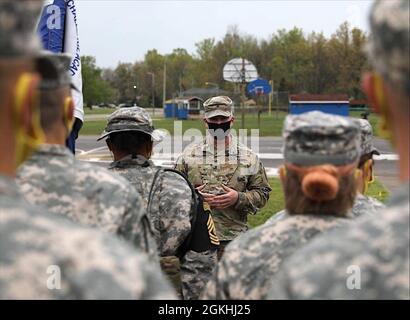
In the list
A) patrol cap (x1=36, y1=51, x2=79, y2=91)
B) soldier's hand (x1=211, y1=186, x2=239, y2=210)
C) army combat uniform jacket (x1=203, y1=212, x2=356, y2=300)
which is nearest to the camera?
patrol cap (x1=36, y1=51, x2=79, y2=91)

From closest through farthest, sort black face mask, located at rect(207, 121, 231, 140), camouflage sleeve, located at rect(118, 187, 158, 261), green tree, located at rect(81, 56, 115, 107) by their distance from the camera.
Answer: camouflage sleeve, located at rect(118, 187, 158, 261)
black face mask, located at rect(207, 121, 231, 140)
green tree, located at rect(81, 56, 115, 107)

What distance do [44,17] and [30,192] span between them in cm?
433

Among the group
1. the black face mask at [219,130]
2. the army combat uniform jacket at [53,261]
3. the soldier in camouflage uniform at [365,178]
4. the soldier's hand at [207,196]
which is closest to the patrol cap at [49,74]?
the army combat uniform jacket at [53,261]

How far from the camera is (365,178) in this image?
3.86 meters

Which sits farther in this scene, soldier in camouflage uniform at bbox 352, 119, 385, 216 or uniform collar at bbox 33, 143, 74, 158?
soldier in camouflage uniform at bbox 352, 119, 385, 216

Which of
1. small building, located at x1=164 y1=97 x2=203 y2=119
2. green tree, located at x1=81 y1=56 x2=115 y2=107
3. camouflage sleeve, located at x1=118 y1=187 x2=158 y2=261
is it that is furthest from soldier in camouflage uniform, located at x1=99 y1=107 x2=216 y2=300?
green tree, located at x1=81 y1=56 x2=115 y2=107

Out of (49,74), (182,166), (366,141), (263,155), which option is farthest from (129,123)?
(263,155)

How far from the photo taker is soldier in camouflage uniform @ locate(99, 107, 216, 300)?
4281mm

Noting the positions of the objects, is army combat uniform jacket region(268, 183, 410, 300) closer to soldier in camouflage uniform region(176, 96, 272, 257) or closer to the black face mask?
soldier in camouflage uniform region(176, 96, 272, 257)

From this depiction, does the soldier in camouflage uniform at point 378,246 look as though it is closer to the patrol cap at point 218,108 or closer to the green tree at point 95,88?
the patrol cap at point 218,108

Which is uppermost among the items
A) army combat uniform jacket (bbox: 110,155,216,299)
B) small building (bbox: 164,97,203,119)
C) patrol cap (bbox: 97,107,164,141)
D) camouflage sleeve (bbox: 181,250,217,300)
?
patrol cap (bbox: 97,107,164,141)

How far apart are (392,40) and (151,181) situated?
262 centimetres

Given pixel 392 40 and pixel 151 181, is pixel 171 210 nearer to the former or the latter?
pixel 151 181

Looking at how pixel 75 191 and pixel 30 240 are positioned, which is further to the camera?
pixel 75 191
